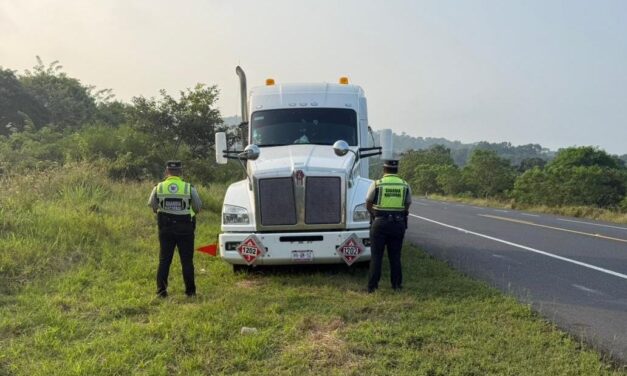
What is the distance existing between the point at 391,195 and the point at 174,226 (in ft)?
9.41

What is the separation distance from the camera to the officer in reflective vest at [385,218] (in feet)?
22.3

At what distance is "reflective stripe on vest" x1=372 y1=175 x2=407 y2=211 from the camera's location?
22.3 feet

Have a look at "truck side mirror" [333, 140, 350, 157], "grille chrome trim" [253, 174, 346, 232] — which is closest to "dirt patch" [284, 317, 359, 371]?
"grille chrome trim" [253, 174, 346, 232]

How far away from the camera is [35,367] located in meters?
4.32

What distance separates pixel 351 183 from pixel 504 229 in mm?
9442

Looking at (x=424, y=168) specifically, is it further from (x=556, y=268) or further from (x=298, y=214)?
(x=298, y=214)

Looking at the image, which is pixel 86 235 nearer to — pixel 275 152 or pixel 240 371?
pixel 275 152

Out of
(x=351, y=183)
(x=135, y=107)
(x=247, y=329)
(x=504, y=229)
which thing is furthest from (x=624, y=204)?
(x=247, y=329)

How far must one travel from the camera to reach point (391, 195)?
6801 millimetres

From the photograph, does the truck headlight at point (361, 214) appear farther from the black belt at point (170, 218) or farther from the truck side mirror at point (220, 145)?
the truck side mirror at point (220, 145)

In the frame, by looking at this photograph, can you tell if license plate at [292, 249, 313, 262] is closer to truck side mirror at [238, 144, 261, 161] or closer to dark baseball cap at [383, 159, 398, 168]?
dark baseball cap at [383, 159, 398, 168]

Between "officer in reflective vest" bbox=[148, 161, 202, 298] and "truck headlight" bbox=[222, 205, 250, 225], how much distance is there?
2.13 ft

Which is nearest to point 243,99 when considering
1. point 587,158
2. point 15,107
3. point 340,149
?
point 340,149


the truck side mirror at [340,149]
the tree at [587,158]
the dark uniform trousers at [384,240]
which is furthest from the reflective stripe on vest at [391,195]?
the tree at [587,158]
